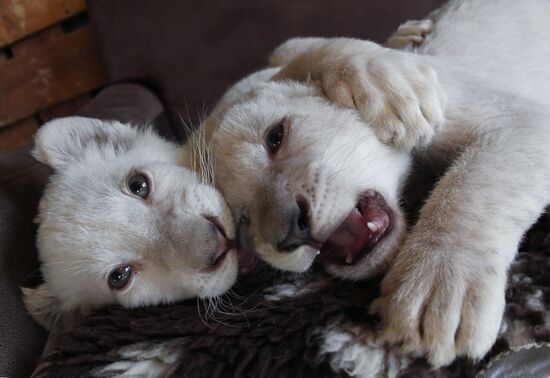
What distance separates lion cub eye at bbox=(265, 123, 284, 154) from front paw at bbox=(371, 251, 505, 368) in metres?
0.41

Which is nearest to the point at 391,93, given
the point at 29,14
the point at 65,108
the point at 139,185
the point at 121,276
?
the point at 139,185

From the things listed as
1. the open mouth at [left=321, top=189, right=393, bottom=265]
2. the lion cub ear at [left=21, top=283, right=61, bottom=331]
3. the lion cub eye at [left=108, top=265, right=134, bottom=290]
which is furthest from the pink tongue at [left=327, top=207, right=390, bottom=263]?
the lion cub ear at [left=21, top=283, right=61, bottom=331]

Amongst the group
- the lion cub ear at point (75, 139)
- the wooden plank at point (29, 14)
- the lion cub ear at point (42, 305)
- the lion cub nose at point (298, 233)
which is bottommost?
the lion cub ear at point (42, 305)

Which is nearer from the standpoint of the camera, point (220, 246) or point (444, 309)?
point (444, 309)

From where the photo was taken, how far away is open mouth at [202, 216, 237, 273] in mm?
1073

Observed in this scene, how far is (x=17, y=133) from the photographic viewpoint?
2.89 metres

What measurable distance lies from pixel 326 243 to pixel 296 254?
8 cm

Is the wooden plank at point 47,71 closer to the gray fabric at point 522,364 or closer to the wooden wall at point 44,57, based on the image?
the wooden wall at point 44,57

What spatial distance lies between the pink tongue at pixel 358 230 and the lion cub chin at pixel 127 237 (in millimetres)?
247

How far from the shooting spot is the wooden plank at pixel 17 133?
287 cm

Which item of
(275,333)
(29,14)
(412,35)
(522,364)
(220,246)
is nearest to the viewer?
(522,364)

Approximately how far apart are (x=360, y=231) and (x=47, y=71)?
2.32 m

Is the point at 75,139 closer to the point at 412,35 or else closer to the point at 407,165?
the point at 407,165

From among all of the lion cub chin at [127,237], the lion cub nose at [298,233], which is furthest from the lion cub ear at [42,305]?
the lion cub nose at [298,233]
